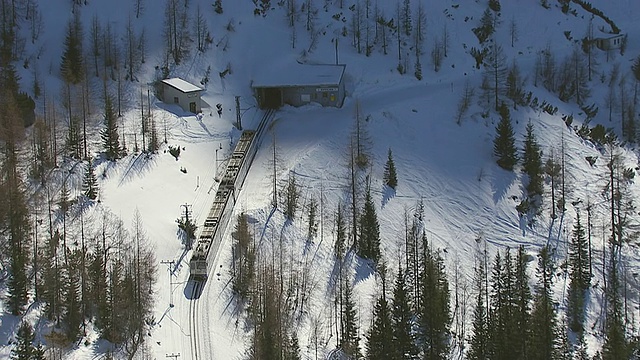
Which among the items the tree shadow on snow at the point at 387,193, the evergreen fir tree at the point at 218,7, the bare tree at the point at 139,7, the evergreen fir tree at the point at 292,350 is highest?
the evergreen fir tree at the point at 218,7

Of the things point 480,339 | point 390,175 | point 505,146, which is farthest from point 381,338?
point 505,146

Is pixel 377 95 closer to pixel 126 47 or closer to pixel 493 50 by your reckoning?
pixel 493 50

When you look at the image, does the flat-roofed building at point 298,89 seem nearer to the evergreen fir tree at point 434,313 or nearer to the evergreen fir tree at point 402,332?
the evergreen fir tree at point 434,313

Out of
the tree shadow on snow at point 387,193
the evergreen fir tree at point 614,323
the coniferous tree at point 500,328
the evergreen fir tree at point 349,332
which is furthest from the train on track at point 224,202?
the evergreen fir tree at point 614,323

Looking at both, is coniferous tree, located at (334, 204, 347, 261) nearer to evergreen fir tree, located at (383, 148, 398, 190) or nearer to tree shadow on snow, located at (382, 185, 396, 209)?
tree shadow on snow, located at (382, 185, 396, 209)

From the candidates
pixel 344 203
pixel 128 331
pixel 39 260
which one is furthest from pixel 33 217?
pixel 344 203

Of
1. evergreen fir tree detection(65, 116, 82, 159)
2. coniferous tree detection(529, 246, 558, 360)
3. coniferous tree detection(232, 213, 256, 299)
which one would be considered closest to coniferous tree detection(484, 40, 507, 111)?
coniferous tree detection(232, 213, 256, 299)
